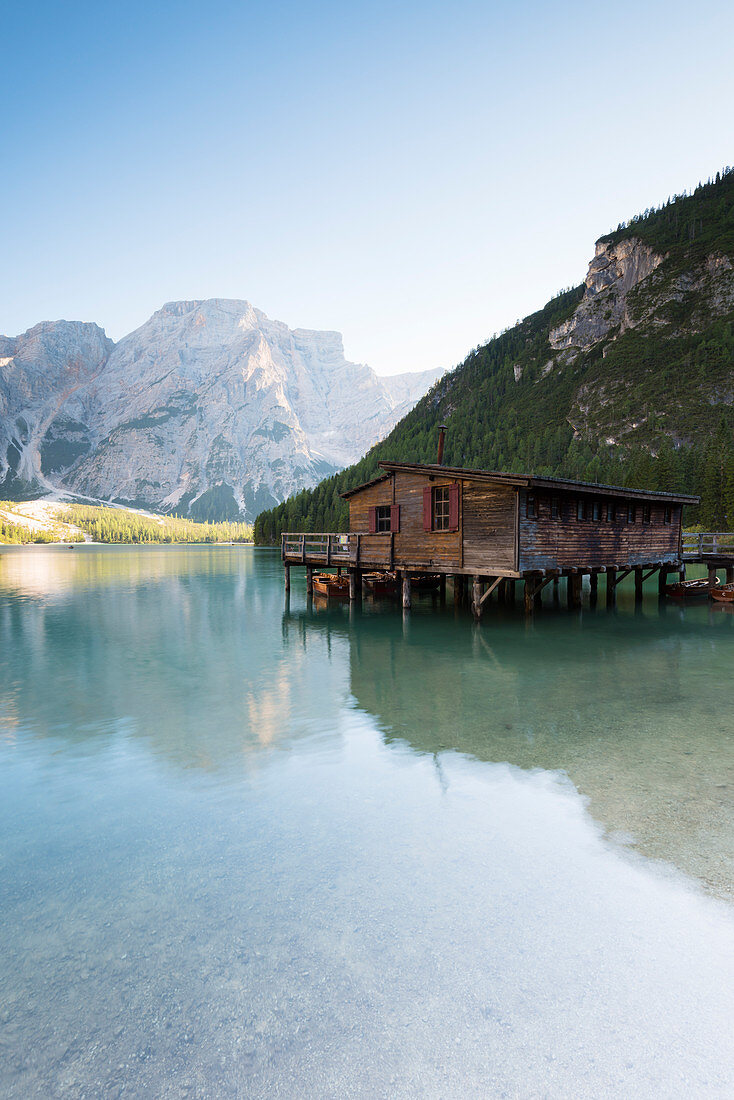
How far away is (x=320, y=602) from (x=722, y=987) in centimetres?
3499

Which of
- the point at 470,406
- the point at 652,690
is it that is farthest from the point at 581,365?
the point at 652,690

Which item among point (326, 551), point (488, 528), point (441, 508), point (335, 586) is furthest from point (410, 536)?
point (335, 586)

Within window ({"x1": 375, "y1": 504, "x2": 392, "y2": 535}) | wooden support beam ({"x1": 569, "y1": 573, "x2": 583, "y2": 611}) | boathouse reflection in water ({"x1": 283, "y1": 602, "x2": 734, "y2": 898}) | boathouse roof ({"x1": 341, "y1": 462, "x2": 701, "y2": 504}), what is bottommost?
boathouse reflection in water ({"x1": 283, "y1": 602, "x2": 734, "y2": 898})

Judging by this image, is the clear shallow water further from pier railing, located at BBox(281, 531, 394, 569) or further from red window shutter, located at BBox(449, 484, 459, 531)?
pier railing, located at BBox(281, 531, 394, 569)

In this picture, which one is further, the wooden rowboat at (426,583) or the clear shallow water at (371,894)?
the wooden rowboat at (426,583)

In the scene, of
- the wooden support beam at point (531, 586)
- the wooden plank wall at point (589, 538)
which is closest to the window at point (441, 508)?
the wooden plank wall at point (589, 538)

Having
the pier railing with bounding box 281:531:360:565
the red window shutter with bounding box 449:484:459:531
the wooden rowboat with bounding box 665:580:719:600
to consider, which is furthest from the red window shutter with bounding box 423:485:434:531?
the wooden rowboat with bounding box 665:580:719:600

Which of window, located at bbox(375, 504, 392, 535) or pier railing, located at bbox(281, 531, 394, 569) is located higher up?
window, located at bbox(375, 504, 392, 535)

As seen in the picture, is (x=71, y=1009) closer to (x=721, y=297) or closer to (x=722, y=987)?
(x=722, y=987)

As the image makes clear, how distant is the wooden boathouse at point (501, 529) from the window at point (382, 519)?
0.06m

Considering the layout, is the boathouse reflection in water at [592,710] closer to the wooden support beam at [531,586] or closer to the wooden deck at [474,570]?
the wooden support beam at [531,586]

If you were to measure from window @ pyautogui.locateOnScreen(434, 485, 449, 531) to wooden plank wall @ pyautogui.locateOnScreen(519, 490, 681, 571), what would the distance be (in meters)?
4.46

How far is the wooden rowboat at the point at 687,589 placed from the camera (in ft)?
122

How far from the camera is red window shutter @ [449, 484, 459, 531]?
26.5 meters
